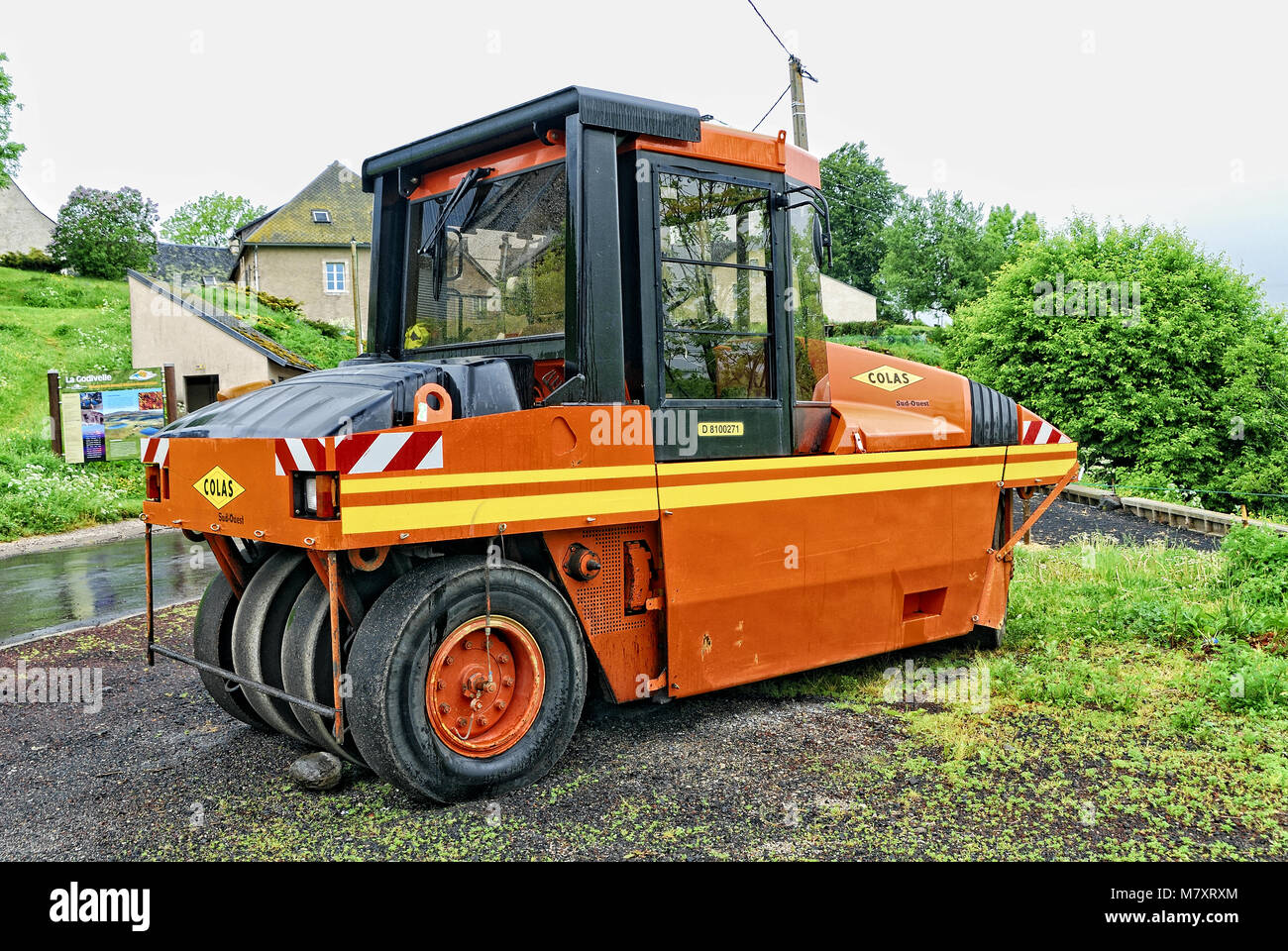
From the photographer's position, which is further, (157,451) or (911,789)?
(157,451)

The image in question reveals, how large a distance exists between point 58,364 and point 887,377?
24.7m

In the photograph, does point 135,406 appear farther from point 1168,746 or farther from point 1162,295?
point 1162,295

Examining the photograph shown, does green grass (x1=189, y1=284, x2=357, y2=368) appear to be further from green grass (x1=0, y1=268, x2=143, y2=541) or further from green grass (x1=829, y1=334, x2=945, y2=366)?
green grass (x1=829, y1=334, x2=945, y2=366)

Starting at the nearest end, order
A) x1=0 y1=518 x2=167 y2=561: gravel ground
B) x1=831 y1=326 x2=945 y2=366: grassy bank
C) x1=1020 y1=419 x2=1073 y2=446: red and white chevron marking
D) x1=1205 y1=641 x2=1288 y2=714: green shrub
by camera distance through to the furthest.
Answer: x1=1205 y1=641 x2=1288 y2=714: green shrub
x1=1020 y1=419 x2=1073 y2=446: red and white chevron marking
x1=0 y1=518 x2=167 y2=561: gravel ground
x1=831 y1=326 x2=945 y2=366: grassy bank

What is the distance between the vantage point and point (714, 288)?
5.38 m

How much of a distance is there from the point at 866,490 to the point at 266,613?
336cm

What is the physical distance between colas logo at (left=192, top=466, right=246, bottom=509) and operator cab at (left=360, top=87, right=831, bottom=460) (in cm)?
116

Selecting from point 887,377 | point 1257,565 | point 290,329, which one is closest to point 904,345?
point 290,329

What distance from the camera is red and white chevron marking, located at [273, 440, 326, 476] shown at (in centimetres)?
403

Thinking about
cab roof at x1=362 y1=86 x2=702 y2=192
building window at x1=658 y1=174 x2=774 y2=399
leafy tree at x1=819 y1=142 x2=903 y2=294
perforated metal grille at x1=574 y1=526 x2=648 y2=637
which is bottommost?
perforated metal grille at x1=574 y1=526 x2=648 y2=637

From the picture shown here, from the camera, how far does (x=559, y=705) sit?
186 inches

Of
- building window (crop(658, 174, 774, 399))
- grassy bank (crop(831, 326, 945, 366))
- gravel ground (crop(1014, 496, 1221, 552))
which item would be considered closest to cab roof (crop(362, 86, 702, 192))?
building window (crop(658, 174, 774, 399))

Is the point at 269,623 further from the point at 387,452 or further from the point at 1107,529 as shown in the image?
the point at 1107,529

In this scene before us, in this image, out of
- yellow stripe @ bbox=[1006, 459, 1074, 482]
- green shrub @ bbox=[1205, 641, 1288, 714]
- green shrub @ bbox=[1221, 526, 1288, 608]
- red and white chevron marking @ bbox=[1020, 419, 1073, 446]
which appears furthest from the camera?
A: green shrub @ bbox=[1221, 526, 1288, 608]
